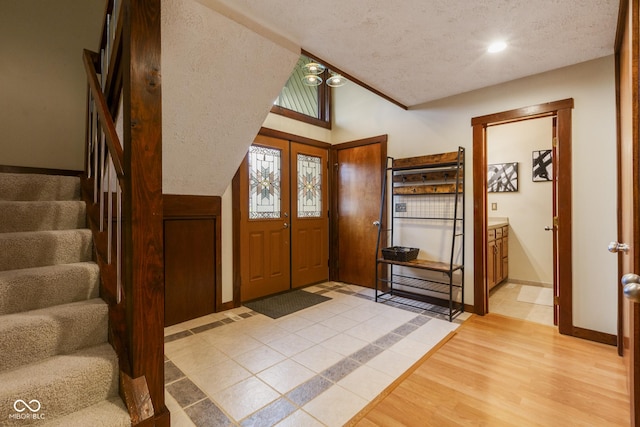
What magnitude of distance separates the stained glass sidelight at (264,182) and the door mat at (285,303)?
3.31ft

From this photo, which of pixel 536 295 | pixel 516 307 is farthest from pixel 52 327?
pixel 536 295

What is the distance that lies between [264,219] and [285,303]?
1031 millimetres

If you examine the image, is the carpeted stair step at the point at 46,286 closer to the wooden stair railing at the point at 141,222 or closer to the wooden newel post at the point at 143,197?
the wooden stair railing at the point at 141,222

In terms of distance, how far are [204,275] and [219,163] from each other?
1.17 metres

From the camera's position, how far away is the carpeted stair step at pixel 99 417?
1.12 m

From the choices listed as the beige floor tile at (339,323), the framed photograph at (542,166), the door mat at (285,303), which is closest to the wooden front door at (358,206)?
the door mat at (285,303)

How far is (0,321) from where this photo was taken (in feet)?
4.20

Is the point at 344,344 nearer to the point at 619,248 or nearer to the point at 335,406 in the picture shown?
the point at 335,406

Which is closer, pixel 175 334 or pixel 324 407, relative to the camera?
pixel 324 407

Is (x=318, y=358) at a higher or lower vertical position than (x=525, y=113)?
lower

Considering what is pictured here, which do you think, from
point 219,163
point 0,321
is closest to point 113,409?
point 0,321

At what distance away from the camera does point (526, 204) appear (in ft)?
14.1

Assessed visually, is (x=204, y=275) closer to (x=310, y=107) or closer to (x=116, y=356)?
(x=116, y=356)

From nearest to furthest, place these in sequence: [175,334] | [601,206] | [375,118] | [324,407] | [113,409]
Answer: [113,409] → [324,407] → [601,206] → [175,334] → [375,118]
